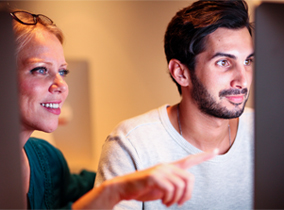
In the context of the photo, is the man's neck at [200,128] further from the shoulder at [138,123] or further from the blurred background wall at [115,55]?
the blurred background wall at [115,55]

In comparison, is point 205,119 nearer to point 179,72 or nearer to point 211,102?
point 211,102

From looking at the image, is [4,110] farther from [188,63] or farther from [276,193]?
[188,63]

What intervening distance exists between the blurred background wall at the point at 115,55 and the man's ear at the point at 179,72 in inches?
19.2

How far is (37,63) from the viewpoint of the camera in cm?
81

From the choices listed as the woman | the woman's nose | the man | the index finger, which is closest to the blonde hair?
the woman

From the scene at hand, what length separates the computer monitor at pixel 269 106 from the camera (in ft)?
1.51

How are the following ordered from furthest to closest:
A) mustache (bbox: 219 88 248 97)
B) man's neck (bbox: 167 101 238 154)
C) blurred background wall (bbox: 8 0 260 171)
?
1. blurred background wall (bbox: 8 0 260 171)
2. man's neck (bbox: 167 101 238 154)
3. mustache (bbox: 219 88 248 97)

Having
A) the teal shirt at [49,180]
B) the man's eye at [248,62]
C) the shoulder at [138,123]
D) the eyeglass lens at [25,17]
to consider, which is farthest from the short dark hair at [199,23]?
the teal shirt at [49,180]

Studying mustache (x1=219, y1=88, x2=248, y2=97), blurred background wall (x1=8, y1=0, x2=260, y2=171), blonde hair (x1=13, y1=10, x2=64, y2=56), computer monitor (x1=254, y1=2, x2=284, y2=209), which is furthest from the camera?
blurred background wall (x1=8, y1=0, x2=260, y2=171)

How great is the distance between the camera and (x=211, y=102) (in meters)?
1.04

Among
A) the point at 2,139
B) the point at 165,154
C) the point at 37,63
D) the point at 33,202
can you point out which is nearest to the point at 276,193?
the point at 2,139

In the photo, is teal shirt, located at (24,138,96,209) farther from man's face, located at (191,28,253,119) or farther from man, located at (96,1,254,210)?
man's face, located at (191,28,253,119)

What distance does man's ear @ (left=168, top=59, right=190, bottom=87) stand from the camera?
1137 mm

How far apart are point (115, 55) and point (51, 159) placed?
2.73 feet
